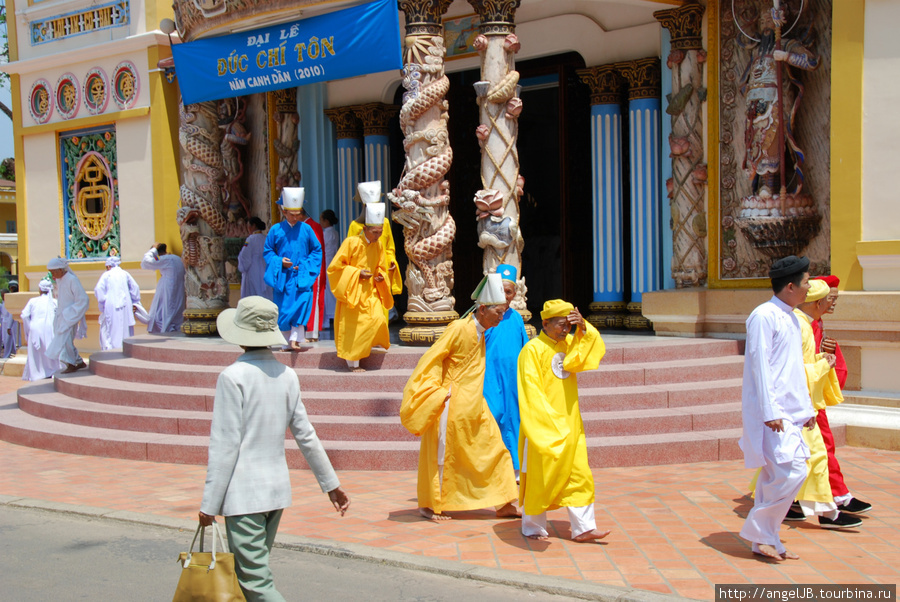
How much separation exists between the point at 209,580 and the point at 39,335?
492 inches

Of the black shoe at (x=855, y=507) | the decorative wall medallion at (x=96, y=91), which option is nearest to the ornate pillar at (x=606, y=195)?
the black shoe at (x=855, y=507)

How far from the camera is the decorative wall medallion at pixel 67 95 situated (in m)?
15.5

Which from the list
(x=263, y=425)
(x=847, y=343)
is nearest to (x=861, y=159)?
(x=847, y=343)

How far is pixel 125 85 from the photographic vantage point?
48.9 ft

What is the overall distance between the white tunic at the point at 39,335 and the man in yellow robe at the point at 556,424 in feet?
35.7

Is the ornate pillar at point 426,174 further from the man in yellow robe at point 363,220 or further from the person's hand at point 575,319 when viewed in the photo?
the person's hand at point 575,319

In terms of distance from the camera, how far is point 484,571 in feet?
17.3

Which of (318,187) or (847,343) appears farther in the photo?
(318,187)

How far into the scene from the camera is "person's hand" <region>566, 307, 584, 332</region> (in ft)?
18.8

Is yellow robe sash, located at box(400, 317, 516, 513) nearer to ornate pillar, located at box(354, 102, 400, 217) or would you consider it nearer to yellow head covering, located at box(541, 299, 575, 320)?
yellow head covering, located at box(541, 299, 575, 320)

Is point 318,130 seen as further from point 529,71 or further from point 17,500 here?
point 17,500

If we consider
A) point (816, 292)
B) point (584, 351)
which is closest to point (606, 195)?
point (816, 292)

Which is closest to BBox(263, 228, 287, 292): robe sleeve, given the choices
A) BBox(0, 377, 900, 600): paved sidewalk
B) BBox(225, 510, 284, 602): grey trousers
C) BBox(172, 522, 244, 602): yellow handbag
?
BBox(0, 377, 900, 600): paved sidewalk

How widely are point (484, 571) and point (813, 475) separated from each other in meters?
2.27
